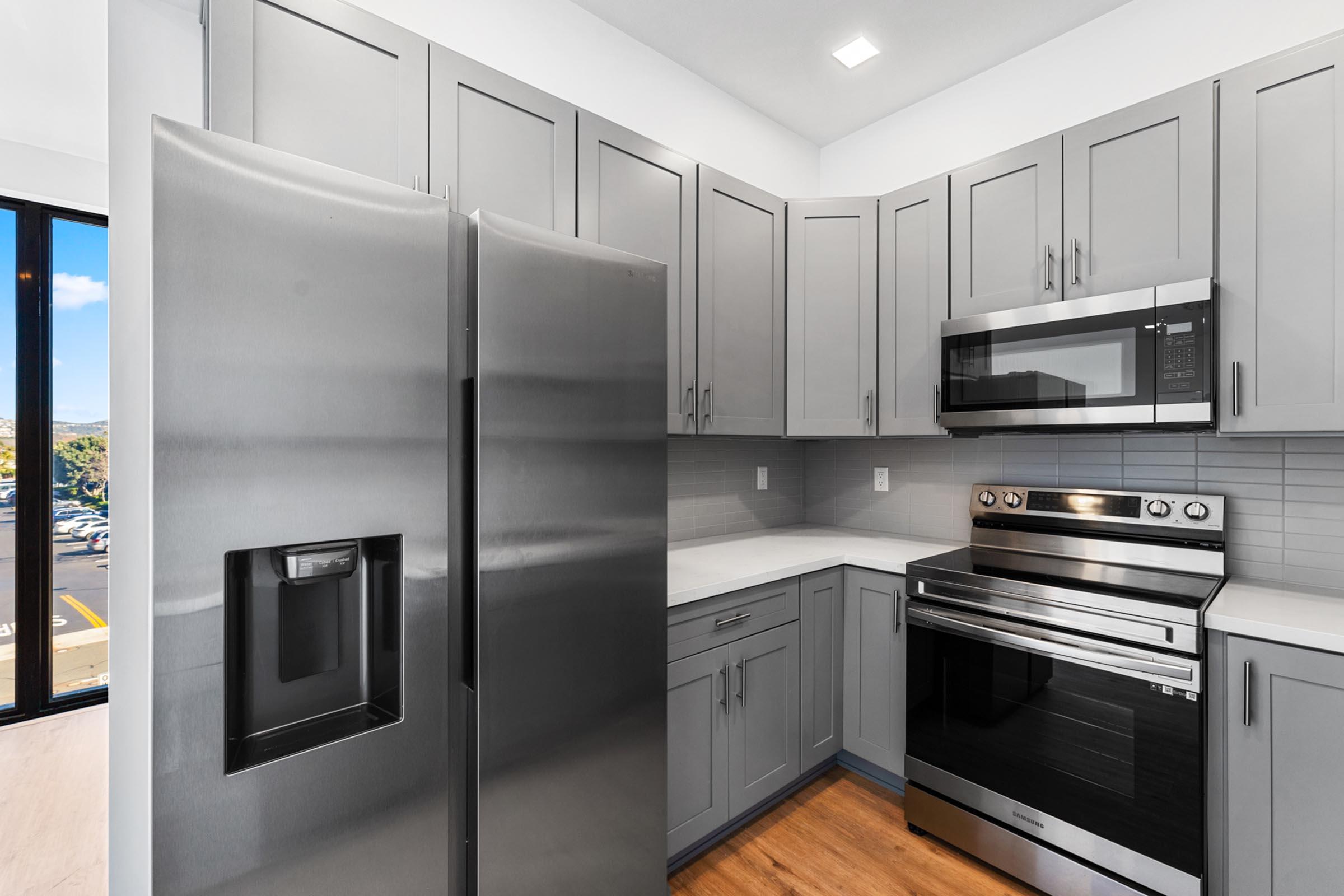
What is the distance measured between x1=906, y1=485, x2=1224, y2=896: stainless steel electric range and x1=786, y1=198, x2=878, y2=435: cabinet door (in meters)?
0.75

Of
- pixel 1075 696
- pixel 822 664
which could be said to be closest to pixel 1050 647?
pixel 1075 696

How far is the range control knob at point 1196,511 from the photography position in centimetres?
191

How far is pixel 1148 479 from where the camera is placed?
2061 mm

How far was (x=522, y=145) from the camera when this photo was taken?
1697 millimetres

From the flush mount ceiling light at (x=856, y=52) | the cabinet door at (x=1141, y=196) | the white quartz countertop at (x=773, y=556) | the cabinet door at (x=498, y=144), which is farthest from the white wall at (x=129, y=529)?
the cabinet door at (x=1141, y=196)

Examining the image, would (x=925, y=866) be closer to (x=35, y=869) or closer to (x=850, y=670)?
(x=850, y=670)

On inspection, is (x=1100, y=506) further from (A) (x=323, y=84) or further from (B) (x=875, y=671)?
(A) (x=323, y=84)

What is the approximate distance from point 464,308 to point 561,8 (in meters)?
1.56

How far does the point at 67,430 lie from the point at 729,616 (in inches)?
136

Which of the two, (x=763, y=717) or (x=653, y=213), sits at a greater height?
(x=653, y=213)

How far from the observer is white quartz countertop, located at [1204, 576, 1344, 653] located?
1362 millimetres

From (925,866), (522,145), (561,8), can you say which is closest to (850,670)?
(925,866)

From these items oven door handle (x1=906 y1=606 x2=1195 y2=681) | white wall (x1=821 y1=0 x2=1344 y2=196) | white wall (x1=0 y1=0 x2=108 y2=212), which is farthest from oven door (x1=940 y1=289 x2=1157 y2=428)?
white wall (x1=0 y1=0 x2=108 y2=212)

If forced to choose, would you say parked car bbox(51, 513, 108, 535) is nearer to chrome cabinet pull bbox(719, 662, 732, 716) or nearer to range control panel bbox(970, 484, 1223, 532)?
chrome cabinet pull bbox(719, 662, 732, 716)
